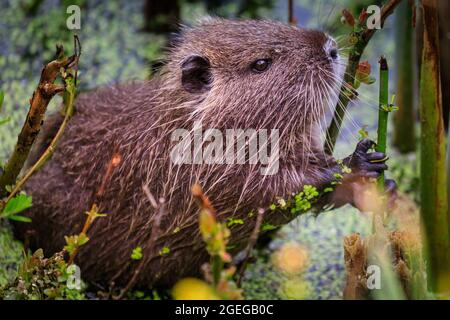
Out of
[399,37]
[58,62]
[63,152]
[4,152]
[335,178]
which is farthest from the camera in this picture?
[399,37]

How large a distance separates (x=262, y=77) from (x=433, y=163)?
0.76 meters

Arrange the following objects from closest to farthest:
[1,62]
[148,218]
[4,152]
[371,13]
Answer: [371,13]
[148,218]
[4,152]
[1,62]

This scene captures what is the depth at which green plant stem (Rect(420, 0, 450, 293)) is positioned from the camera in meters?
2.30

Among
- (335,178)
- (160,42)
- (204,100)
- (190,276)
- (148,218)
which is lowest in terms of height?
(190,276)

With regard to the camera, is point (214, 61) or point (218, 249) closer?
point (218, 249)

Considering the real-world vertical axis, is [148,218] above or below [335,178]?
below

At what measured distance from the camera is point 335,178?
283 centimetres

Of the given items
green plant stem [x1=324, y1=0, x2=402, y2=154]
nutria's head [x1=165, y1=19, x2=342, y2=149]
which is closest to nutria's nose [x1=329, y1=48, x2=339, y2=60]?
nutria's head [x1=165, y1=19, x2=342, y2=149]

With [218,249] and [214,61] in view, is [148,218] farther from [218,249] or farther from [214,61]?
[218,249]

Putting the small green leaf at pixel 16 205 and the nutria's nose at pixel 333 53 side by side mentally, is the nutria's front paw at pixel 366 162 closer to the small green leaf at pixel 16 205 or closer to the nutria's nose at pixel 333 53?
the nutria's nose at pixel 333 53

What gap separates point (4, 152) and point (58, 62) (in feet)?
5.65

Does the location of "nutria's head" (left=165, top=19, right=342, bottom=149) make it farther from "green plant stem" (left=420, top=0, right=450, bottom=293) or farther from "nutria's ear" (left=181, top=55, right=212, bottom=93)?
"green plant stem" (left=420, top=0, right=450, bottom=293)

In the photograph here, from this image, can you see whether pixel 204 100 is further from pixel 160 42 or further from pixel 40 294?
pixel 160 42

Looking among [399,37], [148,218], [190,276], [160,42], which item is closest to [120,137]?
[148,218]
